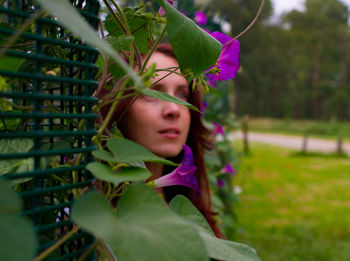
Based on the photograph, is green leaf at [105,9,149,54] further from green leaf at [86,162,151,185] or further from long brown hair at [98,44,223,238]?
long brown hair at [98,44,223,238]

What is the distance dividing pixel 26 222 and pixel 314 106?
2818cm

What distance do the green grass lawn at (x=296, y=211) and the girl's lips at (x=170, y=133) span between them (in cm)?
137

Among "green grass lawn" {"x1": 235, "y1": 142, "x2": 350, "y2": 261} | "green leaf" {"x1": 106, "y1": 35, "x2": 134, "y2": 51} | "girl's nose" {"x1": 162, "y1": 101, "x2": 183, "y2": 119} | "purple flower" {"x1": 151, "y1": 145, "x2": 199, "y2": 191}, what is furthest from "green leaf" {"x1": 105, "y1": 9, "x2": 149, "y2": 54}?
"green grass lawn" {"x1": 235, "y1": 142, "x2": 350, "y2": 261}

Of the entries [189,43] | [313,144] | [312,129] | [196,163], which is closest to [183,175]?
[189,43]

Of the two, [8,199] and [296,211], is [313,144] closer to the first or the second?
[296,211]

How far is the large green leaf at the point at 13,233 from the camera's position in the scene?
0.66ft

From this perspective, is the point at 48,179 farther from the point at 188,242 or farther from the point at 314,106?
the point at 314,106

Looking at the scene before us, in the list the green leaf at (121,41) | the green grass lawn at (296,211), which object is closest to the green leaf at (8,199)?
the green leaf at (121,41)

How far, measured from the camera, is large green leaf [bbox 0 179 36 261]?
201 mm

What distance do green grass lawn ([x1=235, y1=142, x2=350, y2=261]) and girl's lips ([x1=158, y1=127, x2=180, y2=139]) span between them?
1.37m

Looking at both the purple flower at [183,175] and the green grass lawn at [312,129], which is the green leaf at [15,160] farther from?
the green grass lawn at [312,129]

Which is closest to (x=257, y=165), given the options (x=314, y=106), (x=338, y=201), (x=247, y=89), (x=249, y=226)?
(x=338, y=201)

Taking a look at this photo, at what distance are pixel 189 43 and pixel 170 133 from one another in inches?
23.1

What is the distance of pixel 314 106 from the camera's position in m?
25.9
